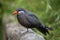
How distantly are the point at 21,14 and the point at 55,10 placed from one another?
44.1 inches

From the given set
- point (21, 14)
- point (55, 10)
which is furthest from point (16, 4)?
point (21, 14)

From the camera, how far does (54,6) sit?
23.7 ft

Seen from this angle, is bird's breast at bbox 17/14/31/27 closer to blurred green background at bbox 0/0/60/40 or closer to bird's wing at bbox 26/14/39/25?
bird's wing at bbox 26/14/39/25

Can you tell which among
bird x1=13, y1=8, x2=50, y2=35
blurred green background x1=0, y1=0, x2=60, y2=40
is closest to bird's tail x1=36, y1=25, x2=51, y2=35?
bird x1=13, y1=8, x2=50, y2=35

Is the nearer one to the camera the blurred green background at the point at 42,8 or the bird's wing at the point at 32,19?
the bird's wing at the point at 32,19

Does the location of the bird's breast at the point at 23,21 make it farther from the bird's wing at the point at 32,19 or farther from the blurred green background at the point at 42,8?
the blurred green background at the point at 42,8

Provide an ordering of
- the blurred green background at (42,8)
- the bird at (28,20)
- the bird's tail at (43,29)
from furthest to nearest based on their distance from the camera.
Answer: the blurred green background at (42,8) < the bird at (28,20) < the bird's tail at (43,29)

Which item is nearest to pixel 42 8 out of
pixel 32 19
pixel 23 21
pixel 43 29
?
pixel 32 19

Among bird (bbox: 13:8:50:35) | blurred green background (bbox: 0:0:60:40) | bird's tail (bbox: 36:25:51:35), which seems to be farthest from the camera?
blurred green background (bbox: 0:0:60:40)

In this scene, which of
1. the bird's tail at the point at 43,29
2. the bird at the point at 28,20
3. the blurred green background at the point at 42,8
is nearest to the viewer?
the bird's tail at the point at 43,29

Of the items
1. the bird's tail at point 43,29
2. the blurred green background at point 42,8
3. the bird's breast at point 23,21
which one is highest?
the blurred green background at point 42,8

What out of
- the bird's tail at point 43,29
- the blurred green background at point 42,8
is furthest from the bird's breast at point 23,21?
the blurred green background at point 42,8

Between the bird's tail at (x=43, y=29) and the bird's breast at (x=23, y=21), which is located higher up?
the bird's breast at (x=23, y=21)

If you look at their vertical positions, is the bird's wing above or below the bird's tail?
above
